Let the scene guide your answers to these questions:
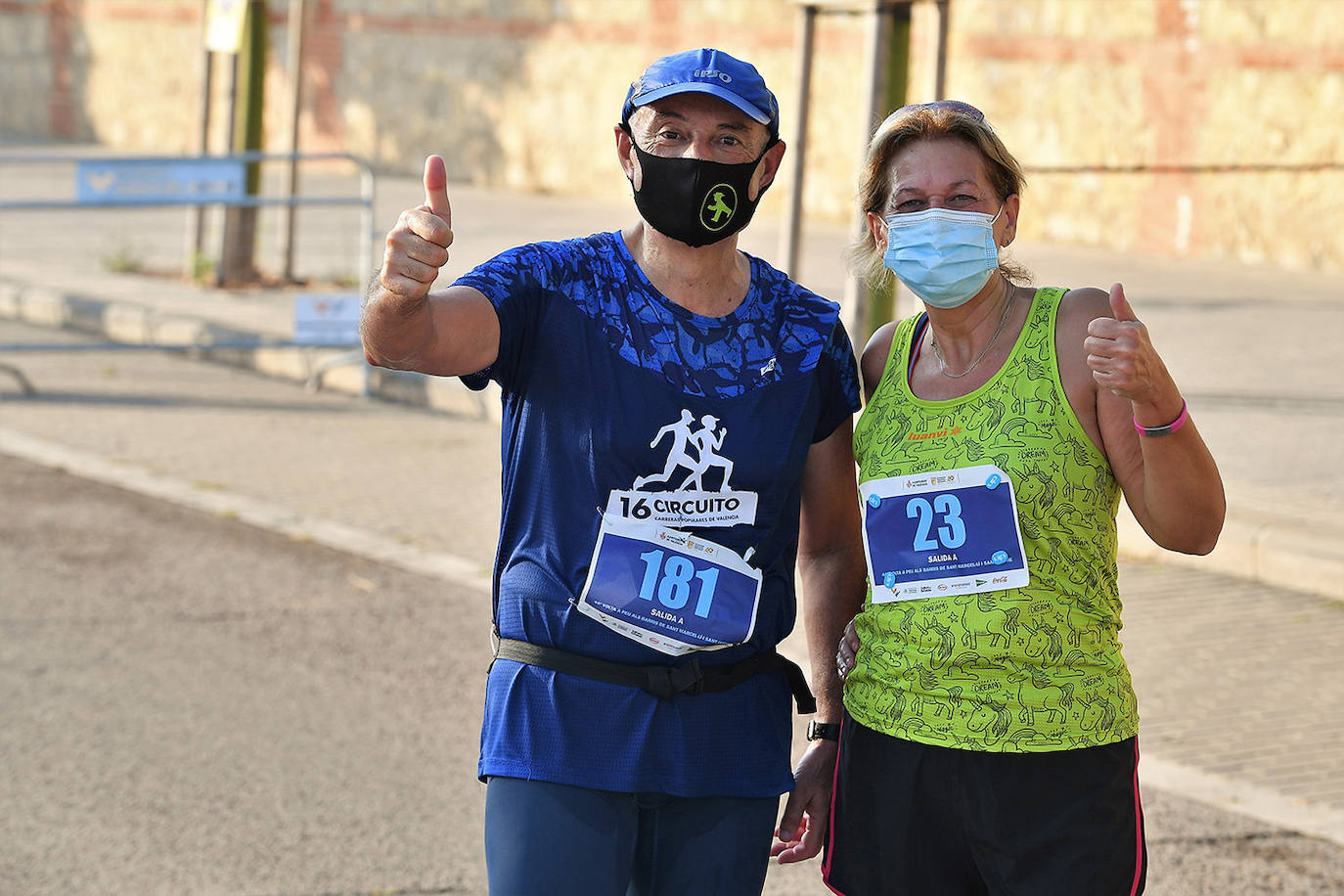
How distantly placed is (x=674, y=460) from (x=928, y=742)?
61 centimetres

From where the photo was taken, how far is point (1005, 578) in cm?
274

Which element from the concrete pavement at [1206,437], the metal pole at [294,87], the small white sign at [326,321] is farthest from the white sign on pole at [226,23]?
the small white sign at [326,321]

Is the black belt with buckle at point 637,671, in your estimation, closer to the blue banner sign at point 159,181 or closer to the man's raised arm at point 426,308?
the man's raised arm at point 426,308

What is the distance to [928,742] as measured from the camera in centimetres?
274

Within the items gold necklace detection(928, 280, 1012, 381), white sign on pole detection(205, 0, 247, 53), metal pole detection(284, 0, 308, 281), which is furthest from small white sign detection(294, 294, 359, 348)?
gold necklace detection(928, 280, 1012, 381)

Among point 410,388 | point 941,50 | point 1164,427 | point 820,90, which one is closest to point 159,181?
point 410,388

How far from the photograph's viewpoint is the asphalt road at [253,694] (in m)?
4.61

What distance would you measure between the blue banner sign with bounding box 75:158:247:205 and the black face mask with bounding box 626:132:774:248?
979 centimetres

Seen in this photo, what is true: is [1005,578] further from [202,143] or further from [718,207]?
[202,143]

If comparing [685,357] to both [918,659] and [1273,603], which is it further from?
[1273,603]

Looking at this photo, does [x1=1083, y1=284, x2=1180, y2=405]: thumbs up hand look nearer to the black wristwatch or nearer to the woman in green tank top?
the woman in green tank top

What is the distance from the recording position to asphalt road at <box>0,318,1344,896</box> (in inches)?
181

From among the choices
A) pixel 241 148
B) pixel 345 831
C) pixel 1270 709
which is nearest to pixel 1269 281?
pixel 241 148

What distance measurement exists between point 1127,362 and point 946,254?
0.46m
